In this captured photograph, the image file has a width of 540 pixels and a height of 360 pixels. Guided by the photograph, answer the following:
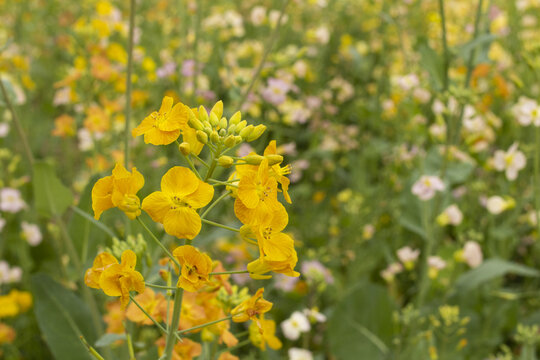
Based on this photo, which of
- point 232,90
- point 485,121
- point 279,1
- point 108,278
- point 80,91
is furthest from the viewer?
point 279,1

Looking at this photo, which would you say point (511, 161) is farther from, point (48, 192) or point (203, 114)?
point (48, 192)

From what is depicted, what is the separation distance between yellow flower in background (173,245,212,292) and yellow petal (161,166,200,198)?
3.5 inches

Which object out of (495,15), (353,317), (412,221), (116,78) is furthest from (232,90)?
(495,15)

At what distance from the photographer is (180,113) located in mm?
859

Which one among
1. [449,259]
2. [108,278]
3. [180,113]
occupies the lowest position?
[449,259]

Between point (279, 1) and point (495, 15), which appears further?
point (279, 1)

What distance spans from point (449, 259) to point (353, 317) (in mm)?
473

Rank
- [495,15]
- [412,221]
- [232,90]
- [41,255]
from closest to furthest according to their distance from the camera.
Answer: [232,90]
[412,221]
[41,255]
[495,15]

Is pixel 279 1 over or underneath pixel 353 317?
over

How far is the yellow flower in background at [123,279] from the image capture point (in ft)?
2.63

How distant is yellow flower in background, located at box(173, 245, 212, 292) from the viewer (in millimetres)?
798

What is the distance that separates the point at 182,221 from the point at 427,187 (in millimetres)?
1312

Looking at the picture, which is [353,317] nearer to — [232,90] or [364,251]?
[364,251]

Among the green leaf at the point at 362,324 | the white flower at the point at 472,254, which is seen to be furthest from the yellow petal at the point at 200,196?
the white flower at the point at 472,254
